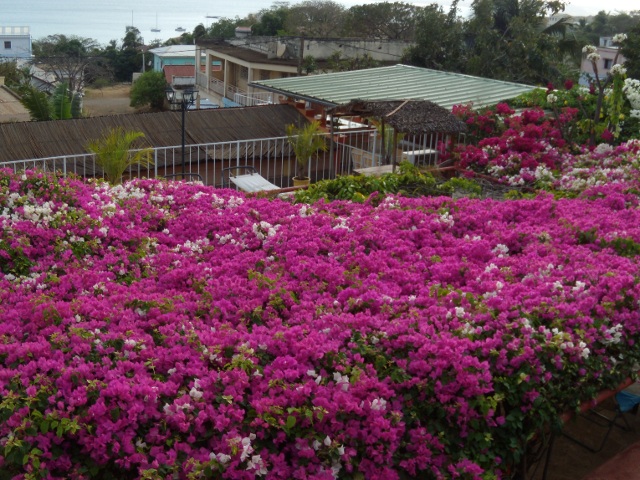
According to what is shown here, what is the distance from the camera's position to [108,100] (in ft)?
181

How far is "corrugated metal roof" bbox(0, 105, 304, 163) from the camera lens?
12909 millimetres

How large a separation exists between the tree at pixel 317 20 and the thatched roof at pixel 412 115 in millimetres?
38347

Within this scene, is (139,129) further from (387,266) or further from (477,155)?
(387,266)

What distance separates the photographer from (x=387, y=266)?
5625mm

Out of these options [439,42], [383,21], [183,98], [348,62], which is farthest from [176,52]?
[183,98]

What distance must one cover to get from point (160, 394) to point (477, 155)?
8.72 metres

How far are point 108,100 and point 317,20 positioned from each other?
668 inches

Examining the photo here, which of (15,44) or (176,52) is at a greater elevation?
(15,44)

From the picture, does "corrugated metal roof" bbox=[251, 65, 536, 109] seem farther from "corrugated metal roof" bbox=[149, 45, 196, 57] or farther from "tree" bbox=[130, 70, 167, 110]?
"corrugated metal roof" bbox=[149, 45, 196, 57]

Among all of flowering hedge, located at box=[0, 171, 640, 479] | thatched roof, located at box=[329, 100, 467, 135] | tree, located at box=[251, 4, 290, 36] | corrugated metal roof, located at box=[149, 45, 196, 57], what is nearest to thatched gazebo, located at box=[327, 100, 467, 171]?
thatched roof, located at box=[329, 100, 467, 135]

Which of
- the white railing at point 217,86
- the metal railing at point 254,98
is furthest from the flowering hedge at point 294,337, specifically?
the white railing at point 217,86

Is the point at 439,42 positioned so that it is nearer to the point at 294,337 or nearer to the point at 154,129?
the point at 154,129

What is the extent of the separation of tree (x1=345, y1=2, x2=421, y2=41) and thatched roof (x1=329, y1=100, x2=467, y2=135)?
1366 inches

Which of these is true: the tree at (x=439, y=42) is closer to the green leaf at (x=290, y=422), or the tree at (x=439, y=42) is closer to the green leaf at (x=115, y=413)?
the green leaf at (x=290, y=422)
